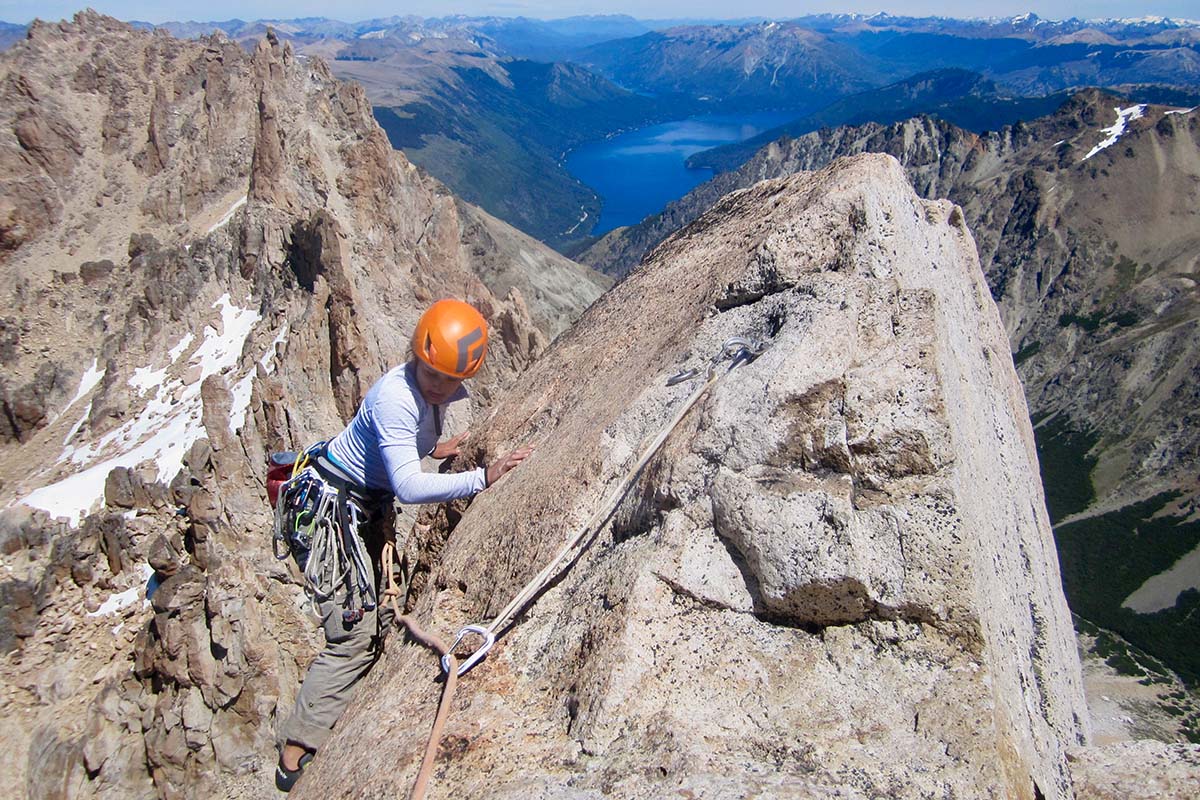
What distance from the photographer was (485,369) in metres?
39.9

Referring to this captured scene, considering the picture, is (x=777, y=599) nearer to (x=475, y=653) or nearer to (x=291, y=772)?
(x=475, y=653)

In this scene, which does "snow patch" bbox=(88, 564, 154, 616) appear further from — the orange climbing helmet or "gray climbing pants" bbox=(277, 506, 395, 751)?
the orange climbing helmet

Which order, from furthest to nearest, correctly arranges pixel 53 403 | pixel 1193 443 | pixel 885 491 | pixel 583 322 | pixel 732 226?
pixel 1193 443 → pixel 53 403 → pixel 583 322 → pixel 732 226 → pixel 885 491

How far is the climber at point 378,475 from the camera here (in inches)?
229

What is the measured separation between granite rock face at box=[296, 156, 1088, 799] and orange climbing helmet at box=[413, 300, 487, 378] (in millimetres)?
1447

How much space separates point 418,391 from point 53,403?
5453cm

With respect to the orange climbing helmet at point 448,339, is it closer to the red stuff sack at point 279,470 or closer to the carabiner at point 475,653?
the carabiner at point 475,653

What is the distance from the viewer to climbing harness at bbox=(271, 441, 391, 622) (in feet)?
22.4

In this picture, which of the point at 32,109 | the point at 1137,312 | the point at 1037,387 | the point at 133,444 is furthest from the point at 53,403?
the point at 1137,312

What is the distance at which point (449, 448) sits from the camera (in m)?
8.50

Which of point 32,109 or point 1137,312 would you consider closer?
point 32,109

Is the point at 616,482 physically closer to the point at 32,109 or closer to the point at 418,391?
the point at 418,391

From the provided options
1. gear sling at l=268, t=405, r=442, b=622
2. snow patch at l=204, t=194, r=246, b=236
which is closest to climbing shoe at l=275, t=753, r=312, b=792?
gear sling at l=268, t=405, r=442, b=622

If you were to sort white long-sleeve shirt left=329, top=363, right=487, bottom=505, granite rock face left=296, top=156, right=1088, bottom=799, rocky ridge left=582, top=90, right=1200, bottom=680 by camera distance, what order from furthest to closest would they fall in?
rocky ridge left=582, top=90, right=1200, bottom=680
white long-sleeve shirt left=329, top=363, right=487, bottom=505
granite rock face left=296, top=156, right=1088, bottom=799
